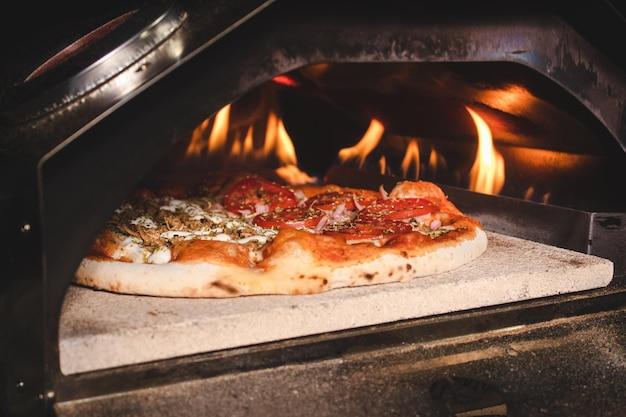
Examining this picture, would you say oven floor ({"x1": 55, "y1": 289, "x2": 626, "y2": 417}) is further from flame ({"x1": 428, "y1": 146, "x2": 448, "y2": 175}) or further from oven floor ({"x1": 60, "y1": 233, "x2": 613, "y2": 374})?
flame ({"x1": 428, "y1": 146, "x2": 448, "y2": 175})

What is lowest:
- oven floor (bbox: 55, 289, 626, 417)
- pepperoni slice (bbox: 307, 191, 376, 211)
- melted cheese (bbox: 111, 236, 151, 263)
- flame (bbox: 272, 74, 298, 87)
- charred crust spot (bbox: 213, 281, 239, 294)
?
oven floor (bbox: 55, 289, 626, 417)

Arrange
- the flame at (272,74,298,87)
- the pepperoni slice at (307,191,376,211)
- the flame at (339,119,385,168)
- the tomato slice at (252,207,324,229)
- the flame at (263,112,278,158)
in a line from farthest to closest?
the flame at (263,112,278,158), the flame at (339,119,385,168), the flame at (272,74,298,87), the pepperoni slice at (307,191,376,211), the tomato slice at (252,207,324,229)

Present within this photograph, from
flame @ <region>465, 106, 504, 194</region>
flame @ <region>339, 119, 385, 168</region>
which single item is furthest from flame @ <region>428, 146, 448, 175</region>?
flame @ <region>339, 119, 385, 168</region>

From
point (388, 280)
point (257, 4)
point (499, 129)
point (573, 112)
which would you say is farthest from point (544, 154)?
point (257, 4)

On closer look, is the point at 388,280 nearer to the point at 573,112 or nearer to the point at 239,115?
the point at 573,112

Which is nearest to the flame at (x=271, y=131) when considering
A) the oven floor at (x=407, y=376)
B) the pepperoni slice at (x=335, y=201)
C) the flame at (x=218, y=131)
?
the flame at (x=218, y=131)

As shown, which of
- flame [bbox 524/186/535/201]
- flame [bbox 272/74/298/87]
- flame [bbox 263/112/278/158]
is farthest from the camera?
flame [bbox 263/112/278/158]

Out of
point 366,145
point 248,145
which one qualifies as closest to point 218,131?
point 248,145

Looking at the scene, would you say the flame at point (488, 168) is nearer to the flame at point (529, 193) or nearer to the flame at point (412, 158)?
the flame at point (529, 193)

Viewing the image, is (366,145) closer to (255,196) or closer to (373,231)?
(255,196)
